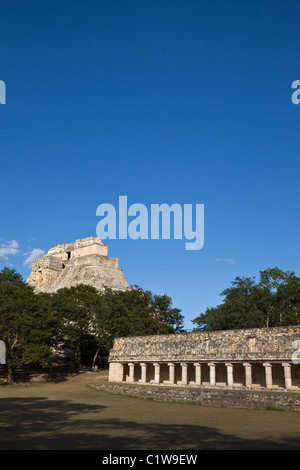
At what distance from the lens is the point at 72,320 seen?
41219mm

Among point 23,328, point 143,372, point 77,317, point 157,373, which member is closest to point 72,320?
point 77,317

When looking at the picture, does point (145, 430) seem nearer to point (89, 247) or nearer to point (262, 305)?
point (262, 305)

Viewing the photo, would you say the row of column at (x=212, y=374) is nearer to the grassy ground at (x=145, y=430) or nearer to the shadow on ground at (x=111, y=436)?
the grassy ground at (x=145, y=430)

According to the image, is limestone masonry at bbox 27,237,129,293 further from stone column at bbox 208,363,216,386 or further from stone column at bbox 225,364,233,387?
stone column at bbox 225,364,233,387

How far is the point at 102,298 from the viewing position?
48156mm

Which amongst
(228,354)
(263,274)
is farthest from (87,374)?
(263,274)

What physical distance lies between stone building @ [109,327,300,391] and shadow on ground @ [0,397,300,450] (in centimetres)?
1191

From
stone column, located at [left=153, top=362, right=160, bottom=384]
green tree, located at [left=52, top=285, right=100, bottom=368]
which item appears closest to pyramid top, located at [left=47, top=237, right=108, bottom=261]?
green tree, located at [left=52, top=285, right=100, bottom=368]

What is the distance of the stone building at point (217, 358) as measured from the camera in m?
21.7

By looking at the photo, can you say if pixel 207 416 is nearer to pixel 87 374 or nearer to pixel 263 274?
pixel 87 374

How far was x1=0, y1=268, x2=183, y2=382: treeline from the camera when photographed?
3142 centimetres

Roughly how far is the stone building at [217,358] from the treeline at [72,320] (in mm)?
6581

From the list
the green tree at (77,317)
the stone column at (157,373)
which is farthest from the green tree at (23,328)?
the stone column at (157,373)

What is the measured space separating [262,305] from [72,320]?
21.0m
